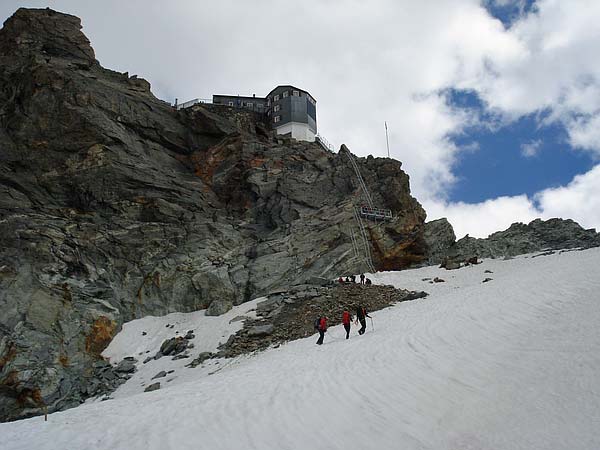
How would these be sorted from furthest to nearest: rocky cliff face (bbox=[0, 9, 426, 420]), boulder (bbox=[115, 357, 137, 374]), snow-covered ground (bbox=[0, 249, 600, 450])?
rocky cliff face (bbox=[0, 9, 426, 420])
boulder (bbox=[115, 357, 137, 374])
snow-covered ground (bbox=[0, 249, 600, 450])

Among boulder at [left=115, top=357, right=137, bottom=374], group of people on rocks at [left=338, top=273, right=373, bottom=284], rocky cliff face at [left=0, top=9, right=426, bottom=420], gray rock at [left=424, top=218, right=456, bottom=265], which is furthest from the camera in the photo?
gray rock at [left=424, top=218, right=456, bottom=265]

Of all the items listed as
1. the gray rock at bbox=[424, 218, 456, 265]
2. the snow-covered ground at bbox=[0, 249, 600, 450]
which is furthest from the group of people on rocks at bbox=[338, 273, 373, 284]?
the snow-covered ground at bbox=[0, 249, 600, 450]

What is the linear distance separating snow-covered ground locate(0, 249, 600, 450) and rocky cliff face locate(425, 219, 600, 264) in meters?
25.5

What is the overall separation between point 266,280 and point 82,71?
94.5 feet

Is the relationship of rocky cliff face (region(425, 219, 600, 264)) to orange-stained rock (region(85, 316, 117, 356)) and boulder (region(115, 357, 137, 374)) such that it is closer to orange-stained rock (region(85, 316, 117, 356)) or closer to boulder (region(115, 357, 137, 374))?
boulder (region(115, 357, 137, 374))

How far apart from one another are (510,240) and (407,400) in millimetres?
38731

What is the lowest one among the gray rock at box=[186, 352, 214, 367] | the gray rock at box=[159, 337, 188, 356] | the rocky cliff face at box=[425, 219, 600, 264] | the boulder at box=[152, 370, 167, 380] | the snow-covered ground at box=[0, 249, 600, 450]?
the boulder at box=[152, 370, 167, 380]

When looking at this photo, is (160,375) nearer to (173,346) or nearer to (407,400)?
(173,346)

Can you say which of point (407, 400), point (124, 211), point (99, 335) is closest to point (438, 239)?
point (124, 211)

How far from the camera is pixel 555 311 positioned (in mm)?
13727

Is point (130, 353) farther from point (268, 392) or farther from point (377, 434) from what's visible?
point (377, 434)

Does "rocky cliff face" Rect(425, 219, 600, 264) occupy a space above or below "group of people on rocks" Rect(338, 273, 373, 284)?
above

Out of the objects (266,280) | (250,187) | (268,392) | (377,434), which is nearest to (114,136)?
(250,187)

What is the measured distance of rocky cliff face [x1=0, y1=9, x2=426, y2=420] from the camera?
2409 centimetres
